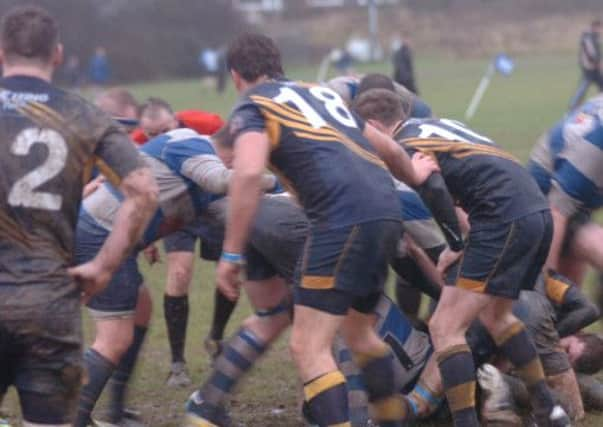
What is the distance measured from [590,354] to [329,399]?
2.03 m

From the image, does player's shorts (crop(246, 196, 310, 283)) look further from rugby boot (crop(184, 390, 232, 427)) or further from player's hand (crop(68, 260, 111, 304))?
player's hand (crop(68, 260, 111, 304))

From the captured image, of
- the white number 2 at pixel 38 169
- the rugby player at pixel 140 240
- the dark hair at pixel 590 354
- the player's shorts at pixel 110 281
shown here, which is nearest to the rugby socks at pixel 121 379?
the rugby player at pixel 140 240

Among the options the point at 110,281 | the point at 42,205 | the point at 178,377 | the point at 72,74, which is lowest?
the point at 72,74

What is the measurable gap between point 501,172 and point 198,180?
58.8 inches

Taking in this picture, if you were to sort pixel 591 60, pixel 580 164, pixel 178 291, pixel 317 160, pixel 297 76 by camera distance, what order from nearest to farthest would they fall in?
pixel 317 160 < pixel 580 164 < pixel 178 291 < pixel 591 60 < pixel 297 76

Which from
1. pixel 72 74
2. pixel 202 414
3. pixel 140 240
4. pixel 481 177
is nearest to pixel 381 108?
pixel 481 177

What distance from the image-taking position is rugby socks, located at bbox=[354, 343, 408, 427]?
5.41m

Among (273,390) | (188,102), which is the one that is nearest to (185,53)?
(188,102)

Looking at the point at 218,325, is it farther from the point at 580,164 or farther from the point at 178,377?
the point at 580,164

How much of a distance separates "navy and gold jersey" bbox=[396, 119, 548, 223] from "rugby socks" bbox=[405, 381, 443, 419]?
0.95 meters

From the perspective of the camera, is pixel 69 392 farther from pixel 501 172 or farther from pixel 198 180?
pixel 501 172

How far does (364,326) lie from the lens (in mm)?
5457

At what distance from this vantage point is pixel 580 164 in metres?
6.11

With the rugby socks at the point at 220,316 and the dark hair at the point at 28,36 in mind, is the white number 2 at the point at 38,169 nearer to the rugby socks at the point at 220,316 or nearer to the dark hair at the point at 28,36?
the dark hair at the point at 28,36
